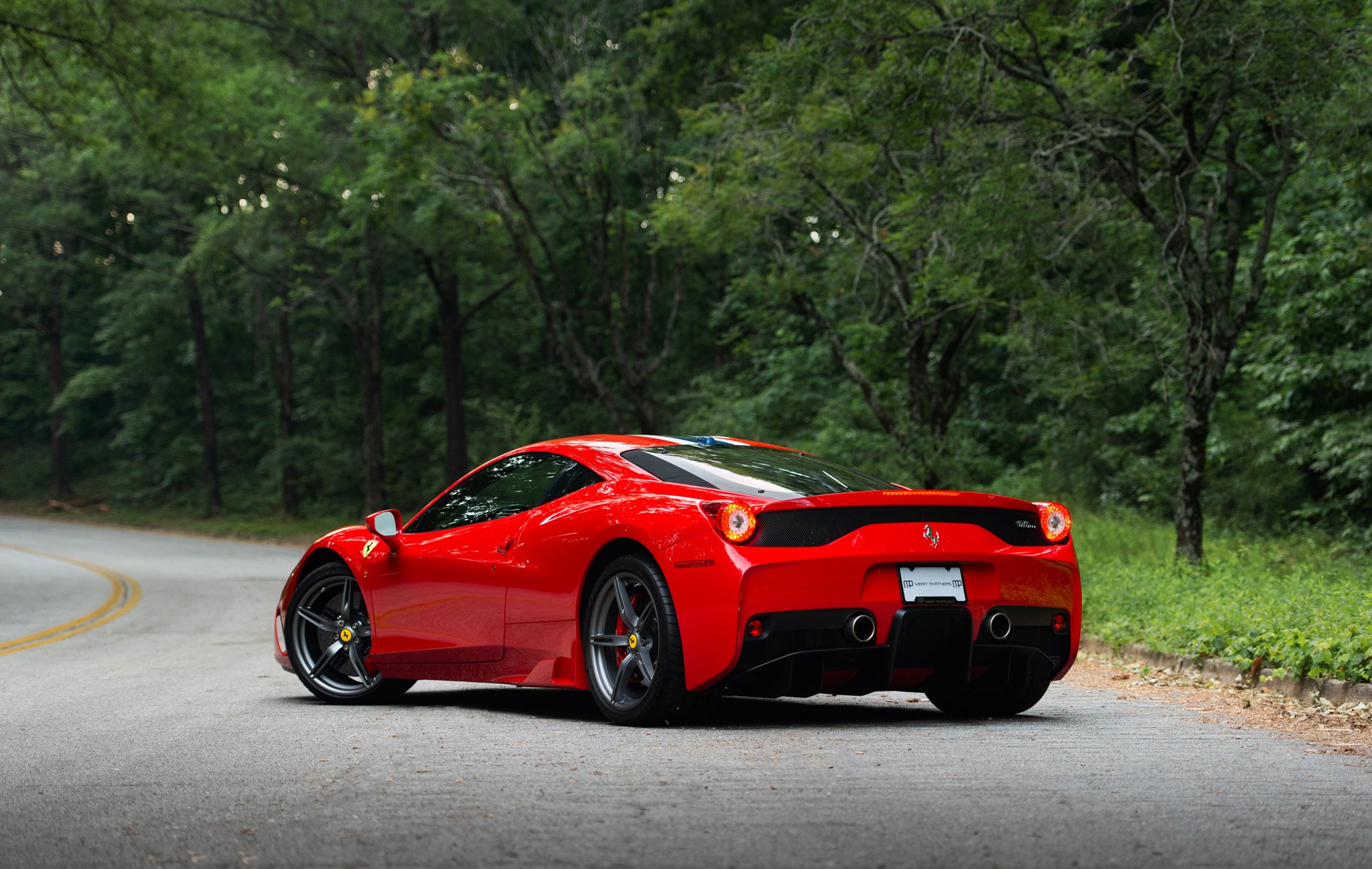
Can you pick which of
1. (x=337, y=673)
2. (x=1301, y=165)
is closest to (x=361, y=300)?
(x=1301, y=165)

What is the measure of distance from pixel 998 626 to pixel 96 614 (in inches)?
538

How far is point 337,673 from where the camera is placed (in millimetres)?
8117

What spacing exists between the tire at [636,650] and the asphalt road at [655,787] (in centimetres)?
12

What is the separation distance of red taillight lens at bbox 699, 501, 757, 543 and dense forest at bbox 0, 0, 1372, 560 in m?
8.50

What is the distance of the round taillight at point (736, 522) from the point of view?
5934mm

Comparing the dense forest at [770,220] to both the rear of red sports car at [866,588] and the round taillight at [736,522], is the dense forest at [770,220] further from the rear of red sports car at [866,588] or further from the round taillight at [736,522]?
the round taillight at [736,522]

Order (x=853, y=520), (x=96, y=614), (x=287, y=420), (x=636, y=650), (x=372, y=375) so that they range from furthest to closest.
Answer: (x=287, y=420) → (x=372, y=375) → (x=96, y=614) → (x=636, y=650) → (x=853, y=520)

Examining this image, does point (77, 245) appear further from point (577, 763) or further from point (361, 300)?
point (577, 763)

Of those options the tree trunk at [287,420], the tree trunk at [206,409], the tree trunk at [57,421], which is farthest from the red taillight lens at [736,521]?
the tree trunk at [57,421]

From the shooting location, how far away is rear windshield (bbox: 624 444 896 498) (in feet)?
21.1

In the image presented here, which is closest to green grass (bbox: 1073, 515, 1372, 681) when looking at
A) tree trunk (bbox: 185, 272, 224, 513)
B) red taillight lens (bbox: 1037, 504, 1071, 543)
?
red taillight lens (bbox: 1037, 504, 1071, 543)

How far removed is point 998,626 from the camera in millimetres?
6312

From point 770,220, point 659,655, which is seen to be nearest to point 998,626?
point 659,655

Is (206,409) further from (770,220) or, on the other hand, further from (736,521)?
(736,521)
